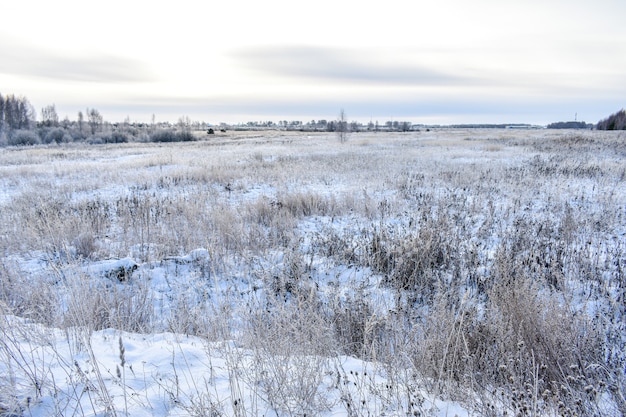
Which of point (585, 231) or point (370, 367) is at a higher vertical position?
point (585, 231)

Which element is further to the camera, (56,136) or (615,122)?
(615,122)

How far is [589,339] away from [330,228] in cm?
496

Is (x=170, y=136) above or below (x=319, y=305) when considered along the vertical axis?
above

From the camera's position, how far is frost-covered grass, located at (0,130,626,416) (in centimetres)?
241

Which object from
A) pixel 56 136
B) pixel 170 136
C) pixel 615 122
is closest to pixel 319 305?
pixel 170 136

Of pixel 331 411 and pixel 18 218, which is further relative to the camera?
pixel 18 218

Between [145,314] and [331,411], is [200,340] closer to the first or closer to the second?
[145,314]

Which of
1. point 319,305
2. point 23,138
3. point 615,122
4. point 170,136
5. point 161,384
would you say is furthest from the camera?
point 615,122

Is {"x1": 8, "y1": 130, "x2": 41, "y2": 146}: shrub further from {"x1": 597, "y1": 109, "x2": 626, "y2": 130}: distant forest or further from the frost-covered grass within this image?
{"x1": 597, "y1": 109, "x2": 626, "y2": 130}: distant forest

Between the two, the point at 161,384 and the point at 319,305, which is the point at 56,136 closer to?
the point at 319,305

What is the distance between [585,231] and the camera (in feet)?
22.4

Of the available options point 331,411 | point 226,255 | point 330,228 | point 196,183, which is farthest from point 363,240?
point 196,183

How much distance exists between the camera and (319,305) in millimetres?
4441

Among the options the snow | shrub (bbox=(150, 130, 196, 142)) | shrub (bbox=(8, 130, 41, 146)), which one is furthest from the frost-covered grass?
shrub (bbox=(150, 130, 196, 142))
